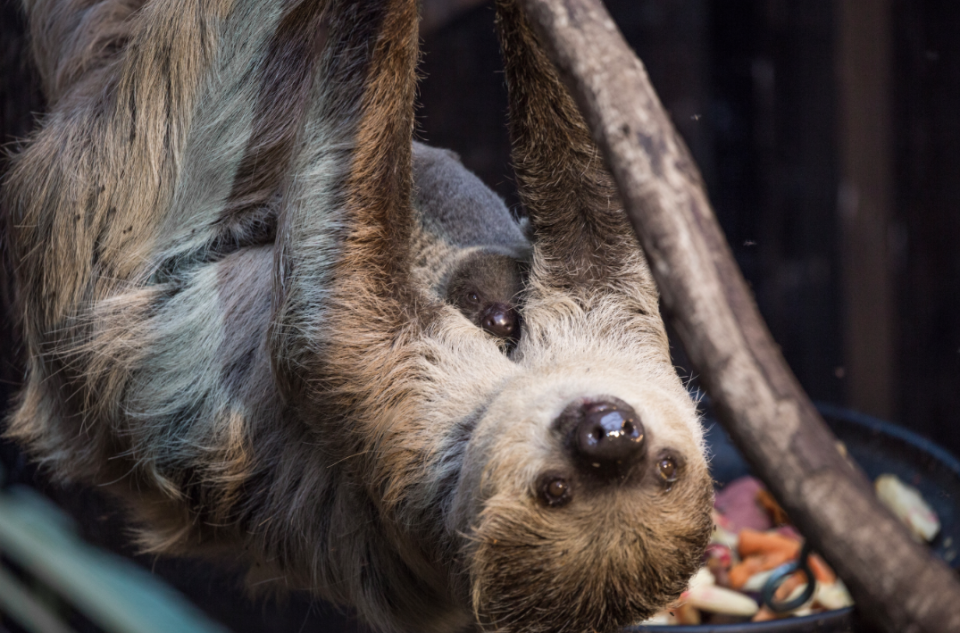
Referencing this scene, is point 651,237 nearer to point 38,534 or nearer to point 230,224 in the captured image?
point 230,224

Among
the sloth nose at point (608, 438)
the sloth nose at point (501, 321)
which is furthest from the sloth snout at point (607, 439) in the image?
the sloth nose at point (501, 321)

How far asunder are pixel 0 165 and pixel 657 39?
11.3ft

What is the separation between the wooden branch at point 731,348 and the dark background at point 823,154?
3.37 metres

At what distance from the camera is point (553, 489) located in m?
1.46

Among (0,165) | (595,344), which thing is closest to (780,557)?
(595,344)

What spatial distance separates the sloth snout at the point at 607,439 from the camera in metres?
1.40

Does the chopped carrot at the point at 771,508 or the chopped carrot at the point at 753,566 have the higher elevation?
the chopped carrot at the point at 753,566

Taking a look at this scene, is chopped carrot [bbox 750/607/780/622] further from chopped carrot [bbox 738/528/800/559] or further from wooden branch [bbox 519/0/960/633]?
wooden branch [bbox 519/0/960/633]

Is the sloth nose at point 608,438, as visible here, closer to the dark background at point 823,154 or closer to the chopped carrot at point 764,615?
the chopped carrot at point 764,615

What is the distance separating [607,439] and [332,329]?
0.59 metres

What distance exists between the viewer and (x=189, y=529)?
2268 millimetres

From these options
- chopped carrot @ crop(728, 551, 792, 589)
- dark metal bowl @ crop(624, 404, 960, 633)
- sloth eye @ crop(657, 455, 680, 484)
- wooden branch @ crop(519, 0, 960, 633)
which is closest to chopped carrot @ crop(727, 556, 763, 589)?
chopped carrot @ crop(728, 551, 792, 589)

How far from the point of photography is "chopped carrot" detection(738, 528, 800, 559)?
313cm

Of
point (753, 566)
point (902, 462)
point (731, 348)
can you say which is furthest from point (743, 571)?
point (731, 348)
